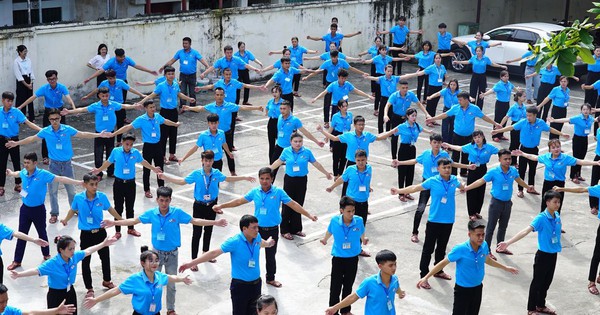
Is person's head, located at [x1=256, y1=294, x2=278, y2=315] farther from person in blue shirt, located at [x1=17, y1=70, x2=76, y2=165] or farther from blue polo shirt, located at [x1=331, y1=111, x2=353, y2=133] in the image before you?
person in blue shirt, located at [x1=17, y1=70, x2=76, y2=165]

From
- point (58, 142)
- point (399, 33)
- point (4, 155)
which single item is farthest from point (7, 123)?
point (399, 33)

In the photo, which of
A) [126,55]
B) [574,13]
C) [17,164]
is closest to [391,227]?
[17,164]

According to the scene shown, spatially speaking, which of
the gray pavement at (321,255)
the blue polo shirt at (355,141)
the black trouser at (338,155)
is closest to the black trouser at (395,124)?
the gray pavement at (321,255)

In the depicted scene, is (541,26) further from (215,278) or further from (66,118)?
(215,278)

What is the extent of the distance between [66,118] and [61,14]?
4980 mm

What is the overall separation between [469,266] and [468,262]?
51 mm

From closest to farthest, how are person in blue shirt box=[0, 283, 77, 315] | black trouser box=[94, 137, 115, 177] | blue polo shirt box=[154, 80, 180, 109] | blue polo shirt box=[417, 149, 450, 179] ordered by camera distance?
1. person in blue shirt box=[0, 283, 77, 315]
2. blue polo shirt box=[417, 149, 450, 179]
3. black trouser box=[94, 137, 115, 177]
4. blue polo shirt box=[154, 80, 180, 109]

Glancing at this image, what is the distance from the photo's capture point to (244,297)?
975cm

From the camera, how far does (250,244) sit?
9.70 m

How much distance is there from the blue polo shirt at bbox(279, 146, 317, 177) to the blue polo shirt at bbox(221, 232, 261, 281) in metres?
3.69

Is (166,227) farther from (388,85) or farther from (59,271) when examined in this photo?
(388,85)

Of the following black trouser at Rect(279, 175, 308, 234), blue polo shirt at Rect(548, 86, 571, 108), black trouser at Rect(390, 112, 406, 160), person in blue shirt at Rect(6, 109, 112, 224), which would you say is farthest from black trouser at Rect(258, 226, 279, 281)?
blue polo shirt at Rect(548, 86, 571, 108)

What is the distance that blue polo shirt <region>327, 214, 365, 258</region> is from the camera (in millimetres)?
10375

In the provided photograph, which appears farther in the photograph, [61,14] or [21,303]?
[61,14]
